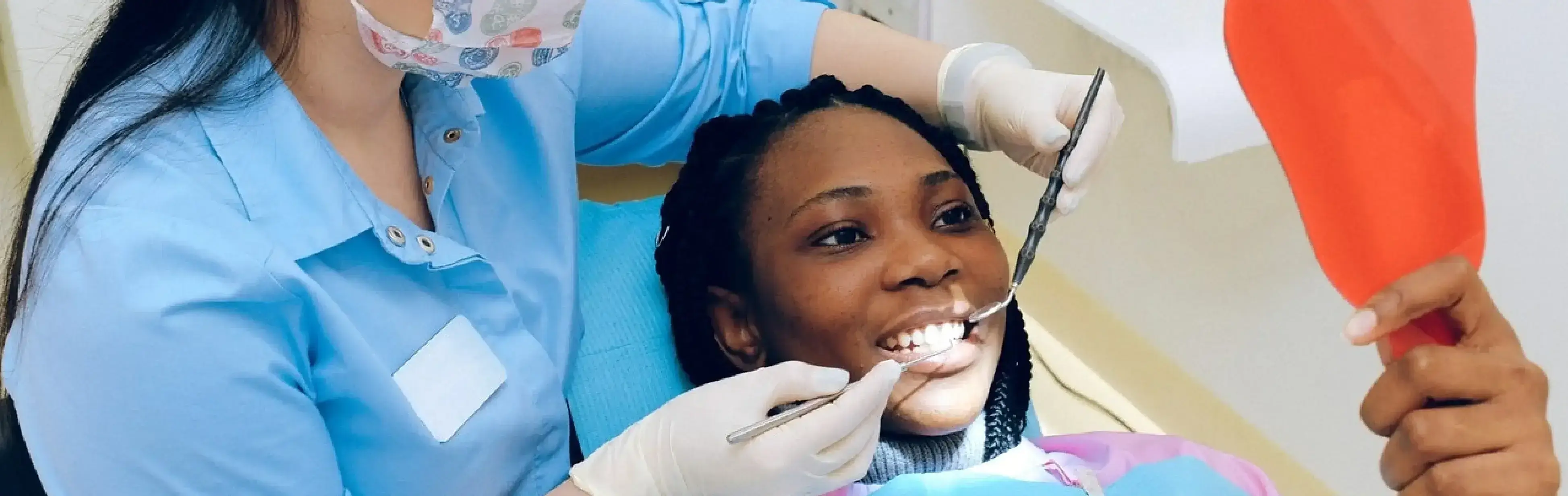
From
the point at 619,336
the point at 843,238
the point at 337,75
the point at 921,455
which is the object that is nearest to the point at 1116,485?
the point at 921,455

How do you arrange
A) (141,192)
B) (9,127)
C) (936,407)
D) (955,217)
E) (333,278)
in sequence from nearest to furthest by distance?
(141,192)
(333,278)
(936,407)
(955,217)
(9,127)

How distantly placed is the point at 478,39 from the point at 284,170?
0.70ft

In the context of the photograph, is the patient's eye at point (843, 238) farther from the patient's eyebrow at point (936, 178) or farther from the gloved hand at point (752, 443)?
the gloved hand at point (752, 443)

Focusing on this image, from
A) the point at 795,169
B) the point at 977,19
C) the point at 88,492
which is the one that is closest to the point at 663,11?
the point at 795,169

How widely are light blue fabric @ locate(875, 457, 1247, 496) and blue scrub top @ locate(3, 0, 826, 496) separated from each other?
0.42 metres

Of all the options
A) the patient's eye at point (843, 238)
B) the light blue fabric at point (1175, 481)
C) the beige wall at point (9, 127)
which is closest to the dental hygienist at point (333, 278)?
the patient's eye at point (843, 238)

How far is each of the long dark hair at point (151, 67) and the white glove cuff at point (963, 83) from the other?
2.81 feet

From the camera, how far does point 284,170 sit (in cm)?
100

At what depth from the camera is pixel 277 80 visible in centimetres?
101

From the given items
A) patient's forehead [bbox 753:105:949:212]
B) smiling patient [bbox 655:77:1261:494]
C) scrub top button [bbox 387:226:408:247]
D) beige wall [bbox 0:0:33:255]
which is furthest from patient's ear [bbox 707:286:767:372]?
beige wall [bbox 0:0:33:255]

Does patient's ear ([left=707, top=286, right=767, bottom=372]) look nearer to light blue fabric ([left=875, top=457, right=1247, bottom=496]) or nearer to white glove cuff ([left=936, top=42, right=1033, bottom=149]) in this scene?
light blue fabric ([left=875, top=457, right=1247, bottom=496])

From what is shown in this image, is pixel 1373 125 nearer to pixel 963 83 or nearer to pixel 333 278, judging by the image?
pixel 963 83

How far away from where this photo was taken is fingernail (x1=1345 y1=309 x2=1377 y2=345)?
3.11 feet

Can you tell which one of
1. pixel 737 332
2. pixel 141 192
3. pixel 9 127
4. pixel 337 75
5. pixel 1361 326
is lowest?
pixel 9 127
